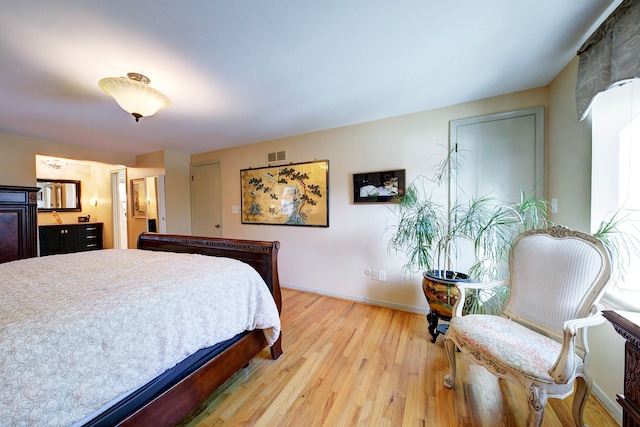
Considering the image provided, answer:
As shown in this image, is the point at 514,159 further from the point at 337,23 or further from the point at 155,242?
the point at 155,242

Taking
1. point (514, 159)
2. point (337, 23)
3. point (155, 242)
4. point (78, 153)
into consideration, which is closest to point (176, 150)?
point (78, 153)

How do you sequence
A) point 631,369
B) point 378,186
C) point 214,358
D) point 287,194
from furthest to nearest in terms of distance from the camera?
point 287,194, point 378,186, point 214,358, point 631,369

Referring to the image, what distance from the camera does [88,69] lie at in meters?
1.60

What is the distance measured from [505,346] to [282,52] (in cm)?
221

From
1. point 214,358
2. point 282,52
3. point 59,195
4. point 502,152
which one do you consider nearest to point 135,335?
point 214,358

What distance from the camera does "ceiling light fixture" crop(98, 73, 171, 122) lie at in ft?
5.09

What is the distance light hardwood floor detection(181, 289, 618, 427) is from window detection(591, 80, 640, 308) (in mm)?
823

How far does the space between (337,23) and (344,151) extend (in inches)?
65.0

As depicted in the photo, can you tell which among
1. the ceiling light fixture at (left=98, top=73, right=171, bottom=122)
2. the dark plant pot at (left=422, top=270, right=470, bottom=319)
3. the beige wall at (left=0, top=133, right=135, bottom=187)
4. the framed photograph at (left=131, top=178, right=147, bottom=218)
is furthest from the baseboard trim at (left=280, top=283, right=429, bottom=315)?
the beige wall at (left=0, top=133, right=135, bottom=187)

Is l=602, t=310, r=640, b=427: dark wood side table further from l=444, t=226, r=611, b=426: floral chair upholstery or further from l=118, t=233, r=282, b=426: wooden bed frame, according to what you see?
l=118, t=233, r=282, b=426: wooden bed frame

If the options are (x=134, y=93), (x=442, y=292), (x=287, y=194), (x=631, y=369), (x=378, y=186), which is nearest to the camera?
(x=631, y=369)

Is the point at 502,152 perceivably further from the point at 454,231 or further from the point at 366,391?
the point at 366,391

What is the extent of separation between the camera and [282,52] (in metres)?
1.49

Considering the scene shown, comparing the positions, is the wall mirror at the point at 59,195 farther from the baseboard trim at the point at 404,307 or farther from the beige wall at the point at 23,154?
the baseboard trim at the point at 404,307
